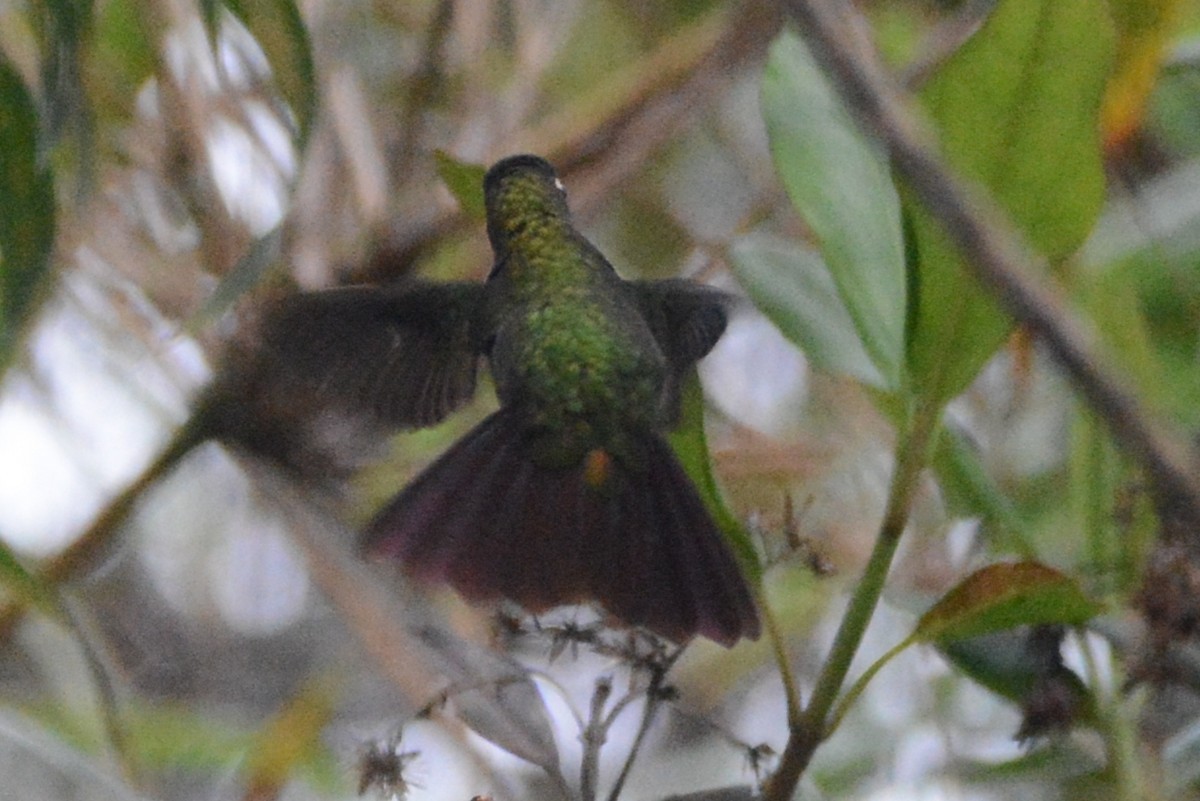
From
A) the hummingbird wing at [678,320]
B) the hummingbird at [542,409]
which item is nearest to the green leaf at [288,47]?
the hummingbird at [542,409]

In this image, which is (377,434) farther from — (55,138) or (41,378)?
(41,378)

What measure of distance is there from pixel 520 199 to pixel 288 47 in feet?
1.26

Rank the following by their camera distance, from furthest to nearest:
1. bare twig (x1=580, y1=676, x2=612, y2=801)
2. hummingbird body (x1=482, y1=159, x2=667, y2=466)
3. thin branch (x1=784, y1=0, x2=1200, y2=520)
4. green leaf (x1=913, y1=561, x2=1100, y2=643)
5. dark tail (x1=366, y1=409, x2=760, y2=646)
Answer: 1. hummingbird body (x1=482, y1=159, x2=667, y2=466)
2. dark tail (x1=366, y1=409, x2=760, y2=646)
3. green leaf (x1=913, y1=561, x2=1100, y2=643)
4. bare twig (x1=580, y1=676, x2=612, y2=801)
5. thin branch (x1=784, y1=0, x2=1200, y2=520)

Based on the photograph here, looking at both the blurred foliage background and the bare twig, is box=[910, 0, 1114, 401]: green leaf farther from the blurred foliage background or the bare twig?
the bare twig

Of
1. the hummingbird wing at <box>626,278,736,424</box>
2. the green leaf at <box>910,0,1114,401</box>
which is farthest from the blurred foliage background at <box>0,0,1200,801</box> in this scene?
the hummingbird wing at <box>626,278,736,424</box>

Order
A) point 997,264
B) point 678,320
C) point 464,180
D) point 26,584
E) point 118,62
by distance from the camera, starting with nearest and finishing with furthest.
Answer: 1. point 997,264
2. point 26,584
3. point 464,180
4. point 678,320
5. point 118,62

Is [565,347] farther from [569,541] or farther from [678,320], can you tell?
[569,541]

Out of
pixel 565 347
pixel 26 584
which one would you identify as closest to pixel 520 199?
pixel 565 347

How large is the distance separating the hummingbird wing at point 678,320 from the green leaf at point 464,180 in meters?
0.27

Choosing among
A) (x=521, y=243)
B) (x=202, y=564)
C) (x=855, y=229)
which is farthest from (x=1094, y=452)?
(x=202, y=564)

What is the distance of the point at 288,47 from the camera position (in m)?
1.25

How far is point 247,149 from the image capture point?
6.95 feet

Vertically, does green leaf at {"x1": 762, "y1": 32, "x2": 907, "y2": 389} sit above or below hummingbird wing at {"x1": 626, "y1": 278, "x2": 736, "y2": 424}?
below

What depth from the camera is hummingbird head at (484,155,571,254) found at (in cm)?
154
